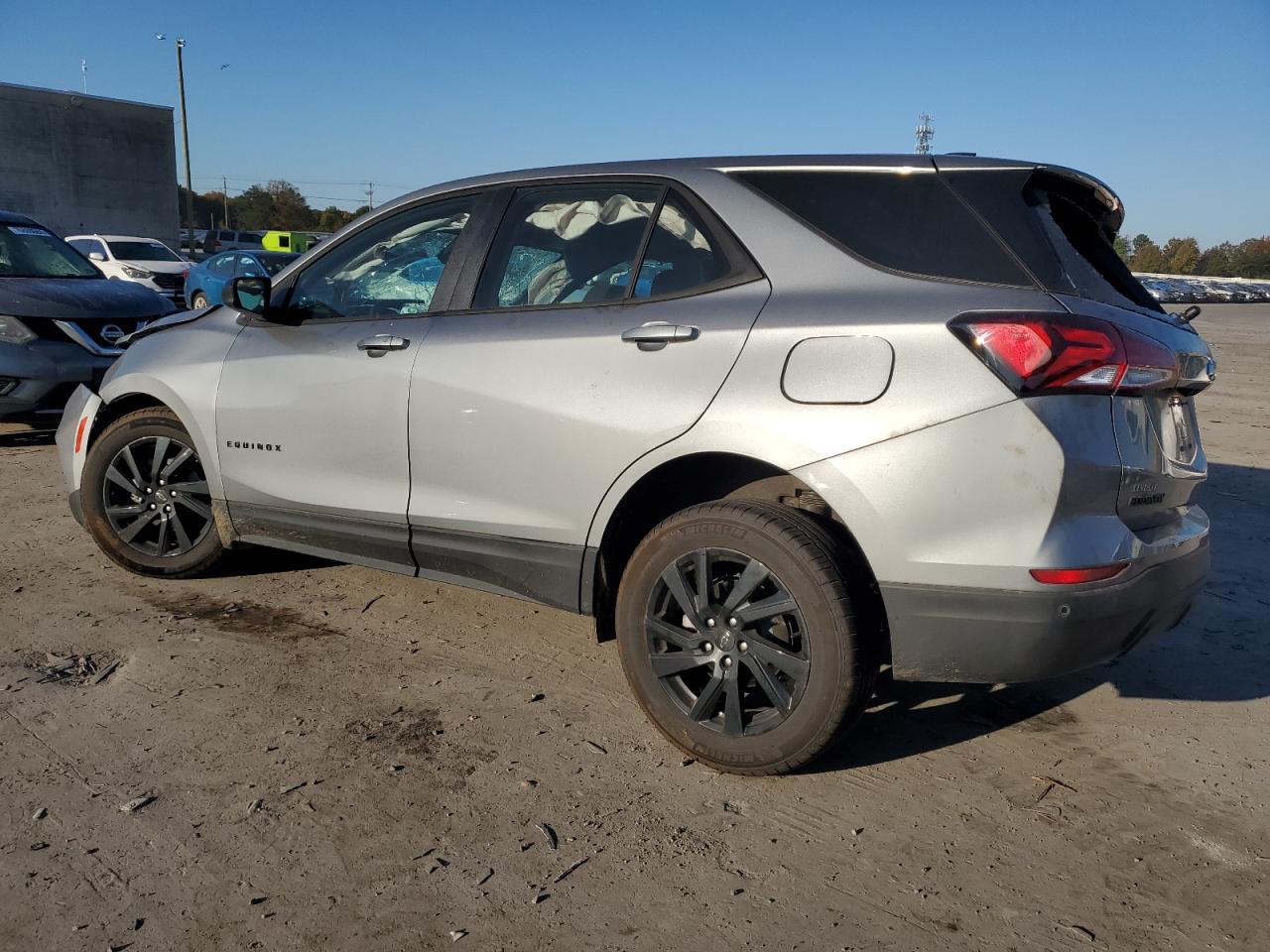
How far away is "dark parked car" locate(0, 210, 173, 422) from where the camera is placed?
7.28 metres

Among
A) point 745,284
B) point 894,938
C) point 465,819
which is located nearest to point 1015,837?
point 894,938

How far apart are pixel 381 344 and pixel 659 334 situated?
121 cm

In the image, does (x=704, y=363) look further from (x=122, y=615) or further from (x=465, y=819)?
(x=122, y=615)

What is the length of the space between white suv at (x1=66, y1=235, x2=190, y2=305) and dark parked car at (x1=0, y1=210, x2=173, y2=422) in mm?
14687

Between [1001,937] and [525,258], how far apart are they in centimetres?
258

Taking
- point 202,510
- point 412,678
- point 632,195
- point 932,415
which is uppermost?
point 632,195

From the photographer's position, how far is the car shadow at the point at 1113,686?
3414 millimetres

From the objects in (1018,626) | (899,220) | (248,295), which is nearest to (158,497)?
(248,295)

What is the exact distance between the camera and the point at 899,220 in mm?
3023

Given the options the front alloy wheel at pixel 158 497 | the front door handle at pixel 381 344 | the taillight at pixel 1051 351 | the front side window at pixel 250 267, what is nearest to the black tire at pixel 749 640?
the taillight at pixel 1051 351

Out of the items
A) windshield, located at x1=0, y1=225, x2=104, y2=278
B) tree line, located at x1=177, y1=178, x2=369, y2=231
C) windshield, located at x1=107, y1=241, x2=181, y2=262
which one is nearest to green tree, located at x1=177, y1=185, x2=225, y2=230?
tree line, located at x1=177, y1=178, x2=369, y2=231

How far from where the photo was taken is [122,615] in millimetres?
4309

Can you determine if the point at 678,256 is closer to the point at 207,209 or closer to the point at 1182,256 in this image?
the point at 207,209

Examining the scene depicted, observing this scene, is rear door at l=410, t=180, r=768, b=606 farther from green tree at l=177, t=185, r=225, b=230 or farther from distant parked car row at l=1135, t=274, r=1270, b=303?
green tree at l=177, t=185, r=225, b=230
